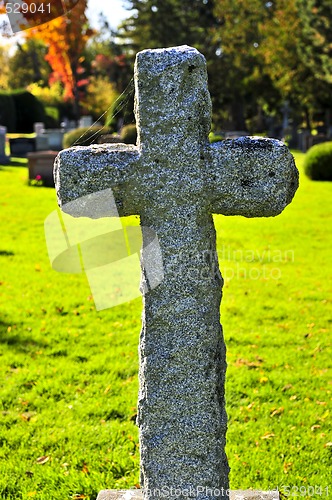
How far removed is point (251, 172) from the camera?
2332 millimetres

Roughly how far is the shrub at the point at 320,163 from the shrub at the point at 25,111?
81.4ft

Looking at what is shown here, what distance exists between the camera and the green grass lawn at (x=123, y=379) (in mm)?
3775

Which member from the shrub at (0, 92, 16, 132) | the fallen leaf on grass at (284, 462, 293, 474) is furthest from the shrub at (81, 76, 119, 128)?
the fallen leaf on grass at (284, 462, 293, 474)

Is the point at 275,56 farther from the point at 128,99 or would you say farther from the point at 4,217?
the point at 128,99

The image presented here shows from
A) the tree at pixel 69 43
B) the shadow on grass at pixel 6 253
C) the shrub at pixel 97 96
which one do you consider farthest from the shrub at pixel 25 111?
the shadow on grass at pixel 6 253

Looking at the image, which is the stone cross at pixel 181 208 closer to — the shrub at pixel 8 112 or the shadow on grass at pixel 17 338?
the shadow on grass at pixel 17 338

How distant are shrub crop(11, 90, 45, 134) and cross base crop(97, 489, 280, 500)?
37498mm

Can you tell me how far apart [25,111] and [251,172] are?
38380mm

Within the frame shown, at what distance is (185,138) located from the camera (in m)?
2.30

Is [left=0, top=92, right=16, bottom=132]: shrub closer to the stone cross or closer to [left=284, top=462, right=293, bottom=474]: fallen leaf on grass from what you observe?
[left=284, top=462, right=293, bottom=474]: fallen leaf on grass

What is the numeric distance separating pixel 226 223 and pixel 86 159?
31.4ft

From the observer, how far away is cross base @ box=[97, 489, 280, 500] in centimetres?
311

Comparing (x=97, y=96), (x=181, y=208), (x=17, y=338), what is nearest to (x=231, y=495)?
(x=181, y=208)

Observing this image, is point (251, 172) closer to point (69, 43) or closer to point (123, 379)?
point (123, 379)
